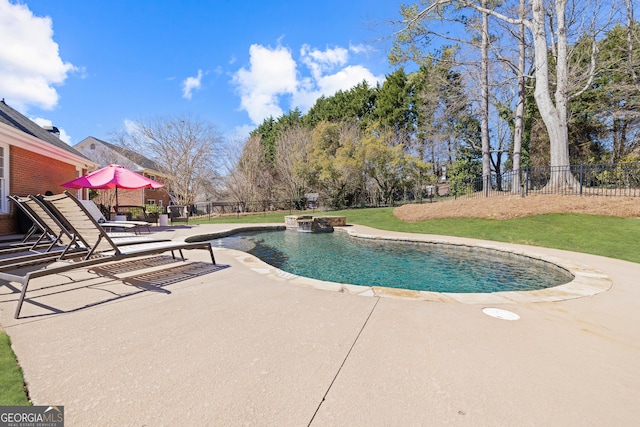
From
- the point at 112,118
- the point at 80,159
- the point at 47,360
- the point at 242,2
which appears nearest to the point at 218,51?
the point at 242,2

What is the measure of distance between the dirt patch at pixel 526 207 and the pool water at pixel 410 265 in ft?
13.9

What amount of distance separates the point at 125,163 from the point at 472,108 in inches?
1104

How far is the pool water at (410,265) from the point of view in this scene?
4730 millimetres

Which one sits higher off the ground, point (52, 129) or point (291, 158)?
point (52, 129)

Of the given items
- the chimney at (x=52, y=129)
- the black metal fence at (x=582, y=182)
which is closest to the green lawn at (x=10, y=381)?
the black metal fence at (x=582, y=182)

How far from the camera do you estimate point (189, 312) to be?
278cm

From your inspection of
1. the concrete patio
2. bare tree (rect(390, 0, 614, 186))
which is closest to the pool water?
the concrete patio

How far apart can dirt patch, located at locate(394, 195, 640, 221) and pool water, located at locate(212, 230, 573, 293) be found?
4.22 metres

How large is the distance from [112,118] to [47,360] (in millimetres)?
26349

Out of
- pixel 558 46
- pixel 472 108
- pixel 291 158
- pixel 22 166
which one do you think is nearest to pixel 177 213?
pixel 291 158

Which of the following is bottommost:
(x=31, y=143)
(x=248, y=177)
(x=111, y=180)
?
(x=111, y=180)

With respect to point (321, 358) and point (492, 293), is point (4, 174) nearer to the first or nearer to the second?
point (321, 358)

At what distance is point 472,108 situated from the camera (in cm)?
2047

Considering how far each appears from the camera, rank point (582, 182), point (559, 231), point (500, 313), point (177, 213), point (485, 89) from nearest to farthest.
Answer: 1. point (500, 313)
2. point (559, 231)
3. point (582, 182)
4. point (485, 89)
5. point (177, 213)
